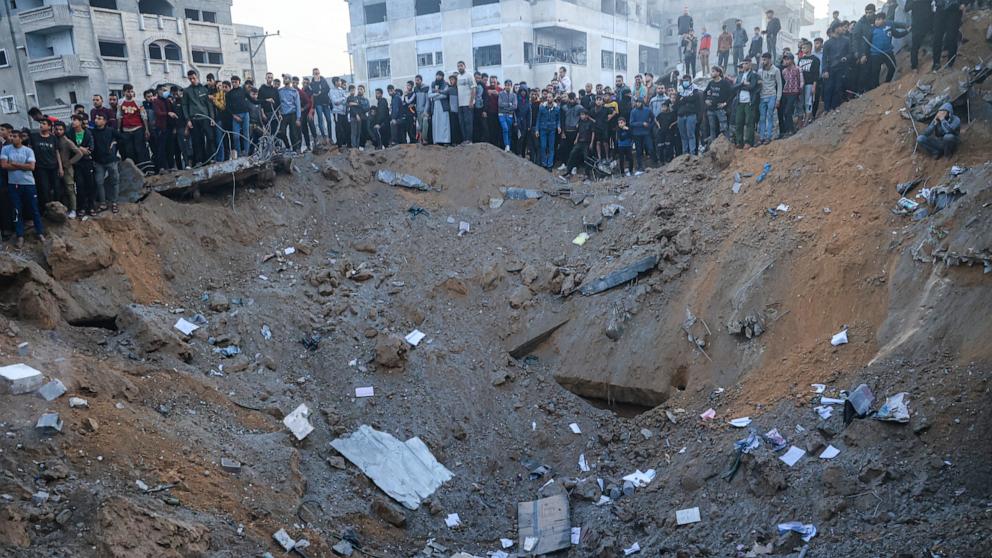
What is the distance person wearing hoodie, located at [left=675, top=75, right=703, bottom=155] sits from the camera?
46.5 feet

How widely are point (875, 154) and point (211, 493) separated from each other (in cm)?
1095

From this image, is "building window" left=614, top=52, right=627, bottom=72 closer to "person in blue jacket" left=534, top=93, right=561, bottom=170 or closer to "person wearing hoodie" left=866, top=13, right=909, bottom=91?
"person in blue jacket" left=534, top=93, right=561, bottom=170

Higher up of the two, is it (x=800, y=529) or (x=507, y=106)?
(x=507, y=106)

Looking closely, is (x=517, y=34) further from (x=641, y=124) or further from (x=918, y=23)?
(x=918, y=23)

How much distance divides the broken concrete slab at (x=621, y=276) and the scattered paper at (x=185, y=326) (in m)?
6.39

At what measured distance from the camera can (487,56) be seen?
107 feet

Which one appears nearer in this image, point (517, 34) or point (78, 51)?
point (78, 51)

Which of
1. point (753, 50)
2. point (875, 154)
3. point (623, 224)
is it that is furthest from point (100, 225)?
point (753, 50)

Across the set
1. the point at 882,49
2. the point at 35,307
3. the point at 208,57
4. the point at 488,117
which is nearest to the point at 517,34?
the point at 208,57

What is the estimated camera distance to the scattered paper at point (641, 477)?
8.92 metres

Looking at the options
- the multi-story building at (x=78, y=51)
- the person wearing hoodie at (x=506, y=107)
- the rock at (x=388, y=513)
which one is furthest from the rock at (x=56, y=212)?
the multi-story building at (x=78, y=51)

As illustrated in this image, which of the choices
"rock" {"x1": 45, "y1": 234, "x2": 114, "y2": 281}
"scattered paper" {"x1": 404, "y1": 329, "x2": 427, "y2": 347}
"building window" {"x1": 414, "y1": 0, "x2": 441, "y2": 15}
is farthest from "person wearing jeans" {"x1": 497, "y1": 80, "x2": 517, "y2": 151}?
"building window" {"x1": 414, "y1": 0, "x2": 441, "y2": 15}

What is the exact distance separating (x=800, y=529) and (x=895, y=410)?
1768 mm

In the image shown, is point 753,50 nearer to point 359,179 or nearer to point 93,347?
point 359,179
